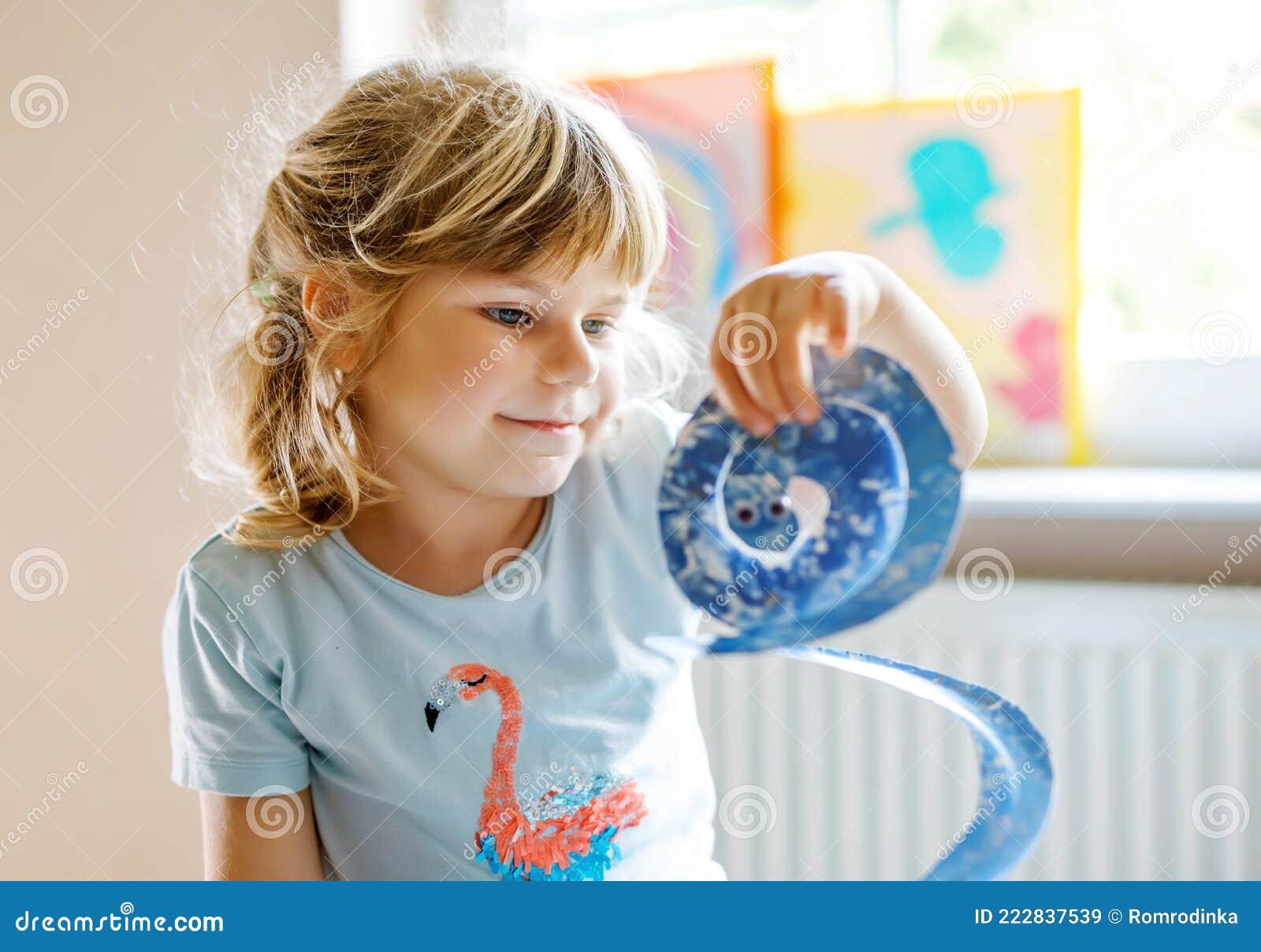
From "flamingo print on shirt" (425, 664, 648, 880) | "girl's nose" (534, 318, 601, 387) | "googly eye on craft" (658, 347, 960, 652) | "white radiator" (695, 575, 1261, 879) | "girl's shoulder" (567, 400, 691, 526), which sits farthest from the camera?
"white radiator" (695, 575, 1261, 879)

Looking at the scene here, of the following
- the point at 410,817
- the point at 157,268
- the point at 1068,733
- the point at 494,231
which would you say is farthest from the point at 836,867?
the point at 157,268

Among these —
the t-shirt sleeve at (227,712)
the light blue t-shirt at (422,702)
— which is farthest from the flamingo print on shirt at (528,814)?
the t-shirt sleeve at (227,712)

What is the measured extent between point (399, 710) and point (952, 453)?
0.54m

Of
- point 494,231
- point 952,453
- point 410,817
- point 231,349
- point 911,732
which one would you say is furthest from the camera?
point 911,732

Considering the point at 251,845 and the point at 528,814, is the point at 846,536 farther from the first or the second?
the point at 251,845

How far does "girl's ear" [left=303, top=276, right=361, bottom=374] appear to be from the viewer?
0.87m

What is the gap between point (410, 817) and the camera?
894mm

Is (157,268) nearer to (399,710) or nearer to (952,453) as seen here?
(399,710)

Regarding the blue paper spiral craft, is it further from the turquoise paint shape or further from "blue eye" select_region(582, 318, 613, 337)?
the turquoise paint shape

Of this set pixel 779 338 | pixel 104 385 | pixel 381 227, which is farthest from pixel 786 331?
pixel 104 385

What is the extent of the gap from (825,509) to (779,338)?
0.25ft

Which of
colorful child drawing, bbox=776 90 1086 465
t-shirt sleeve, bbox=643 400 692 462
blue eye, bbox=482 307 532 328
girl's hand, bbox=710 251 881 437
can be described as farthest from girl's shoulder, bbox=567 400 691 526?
colorful child drawing, bbox=776 90 1086 465

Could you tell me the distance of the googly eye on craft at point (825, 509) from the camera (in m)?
0.49

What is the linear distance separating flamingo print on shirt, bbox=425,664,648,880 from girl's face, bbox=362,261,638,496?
15 centimetres
